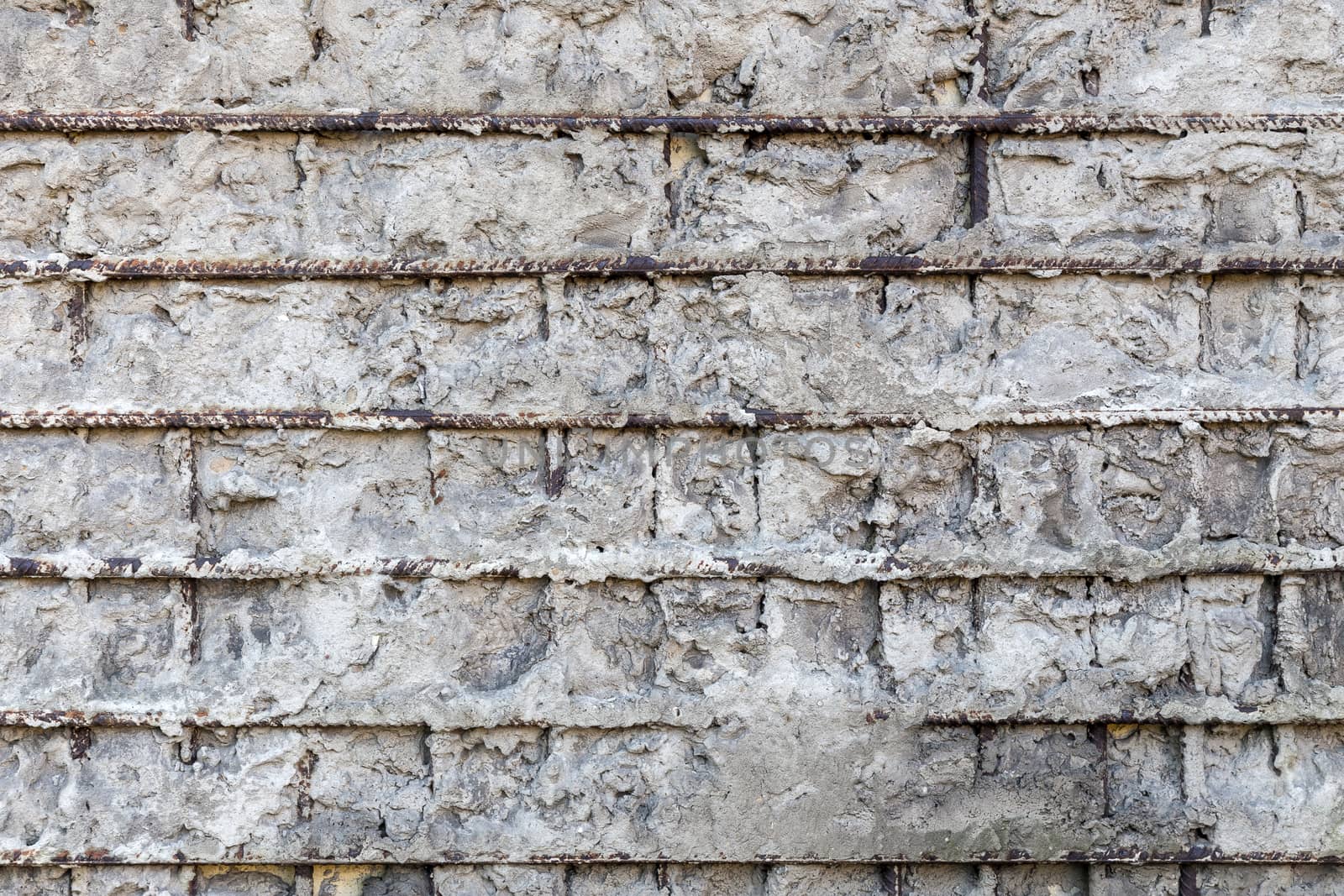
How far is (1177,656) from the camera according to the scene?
2104 mm

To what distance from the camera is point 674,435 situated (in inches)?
82.7

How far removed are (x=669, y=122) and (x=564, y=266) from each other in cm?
39

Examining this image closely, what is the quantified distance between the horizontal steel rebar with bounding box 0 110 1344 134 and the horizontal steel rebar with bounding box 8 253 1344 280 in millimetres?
285

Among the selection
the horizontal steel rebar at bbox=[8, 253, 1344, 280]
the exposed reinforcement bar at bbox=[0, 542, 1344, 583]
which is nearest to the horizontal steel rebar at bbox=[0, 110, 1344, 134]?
the horizontal steel rebar at bbox=[8, 253, 1344, 280]

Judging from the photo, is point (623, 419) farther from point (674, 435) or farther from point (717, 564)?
point (717, 564)

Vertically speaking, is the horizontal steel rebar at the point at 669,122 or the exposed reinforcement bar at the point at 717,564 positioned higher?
the horizontal steel rebar at the point at 669,122

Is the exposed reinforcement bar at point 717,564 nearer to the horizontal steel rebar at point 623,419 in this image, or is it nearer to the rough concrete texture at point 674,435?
the rough concrete texture at point 674,435

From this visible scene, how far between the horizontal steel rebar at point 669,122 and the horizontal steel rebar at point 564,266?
11.2 inches

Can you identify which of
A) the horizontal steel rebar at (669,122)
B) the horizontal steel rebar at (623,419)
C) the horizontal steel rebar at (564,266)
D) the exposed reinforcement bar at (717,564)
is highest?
the horizontal steel rebar at (669,122)

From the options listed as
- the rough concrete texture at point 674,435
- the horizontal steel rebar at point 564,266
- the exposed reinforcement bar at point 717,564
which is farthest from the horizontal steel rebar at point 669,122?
the exposed reinforcement bar at point 717,564

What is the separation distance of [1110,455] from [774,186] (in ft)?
3.16

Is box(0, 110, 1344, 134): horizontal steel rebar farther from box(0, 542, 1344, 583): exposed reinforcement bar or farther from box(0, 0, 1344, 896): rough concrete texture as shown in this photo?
box(0, 542, 1344, 583): exposed reinforcement bar

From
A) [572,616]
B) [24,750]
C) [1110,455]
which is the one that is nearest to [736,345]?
[572,616]

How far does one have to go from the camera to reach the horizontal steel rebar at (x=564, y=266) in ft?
6.75
